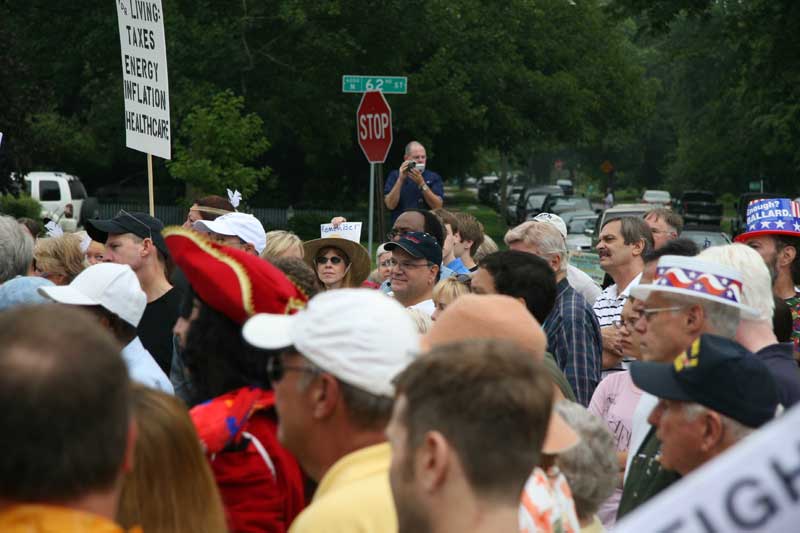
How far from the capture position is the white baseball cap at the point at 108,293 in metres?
4.65

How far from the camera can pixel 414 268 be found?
7082 millimetres

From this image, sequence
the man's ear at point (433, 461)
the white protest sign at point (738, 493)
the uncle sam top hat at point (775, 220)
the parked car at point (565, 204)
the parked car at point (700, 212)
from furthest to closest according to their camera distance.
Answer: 1. the parked car at point (700, 212)
2. the parked car at point (565, 204)
3. the uncle sam top hat at point (775, 220)
4. the man's ear at point (433, 461)
5. the white protest sign at point (738, 493)

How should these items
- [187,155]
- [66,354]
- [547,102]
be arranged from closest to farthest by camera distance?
[66,354] → [187,155] → [547,102]

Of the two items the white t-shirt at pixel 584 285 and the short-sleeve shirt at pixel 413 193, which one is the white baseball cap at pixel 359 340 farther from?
the short-sleeve shirt at pixel 413 193

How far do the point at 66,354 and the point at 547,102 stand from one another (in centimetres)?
3953

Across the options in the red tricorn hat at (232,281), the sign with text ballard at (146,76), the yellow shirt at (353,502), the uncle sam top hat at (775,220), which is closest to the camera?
the yellow shirt at (353,502)

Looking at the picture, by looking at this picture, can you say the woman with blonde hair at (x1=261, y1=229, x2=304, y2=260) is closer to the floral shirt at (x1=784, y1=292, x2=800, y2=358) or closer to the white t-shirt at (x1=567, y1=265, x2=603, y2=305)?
the white t-shirt at (x1=567, y1=265, x2=603, y2=305)

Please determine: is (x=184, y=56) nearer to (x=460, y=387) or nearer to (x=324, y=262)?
(x=324, y=262)

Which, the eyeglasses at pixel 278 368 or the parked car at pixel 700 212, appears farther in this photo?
the parked car at pixel 700 212

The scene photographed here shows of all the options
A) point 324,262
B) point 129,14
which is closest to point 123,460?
point 324,262

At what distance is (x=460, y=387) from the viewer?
7.74 ft

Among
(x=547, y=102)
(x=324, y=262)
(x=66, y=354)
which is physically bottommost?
(x=547, y=102)

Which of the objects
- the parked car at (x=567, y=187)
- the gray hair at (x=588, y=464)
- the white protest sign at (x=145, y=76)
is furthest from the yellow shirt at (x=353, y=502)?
the parked car at (x=567, y=187)

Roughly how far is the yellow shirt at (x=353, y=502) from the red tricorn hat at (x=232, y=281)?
0.73 metres
